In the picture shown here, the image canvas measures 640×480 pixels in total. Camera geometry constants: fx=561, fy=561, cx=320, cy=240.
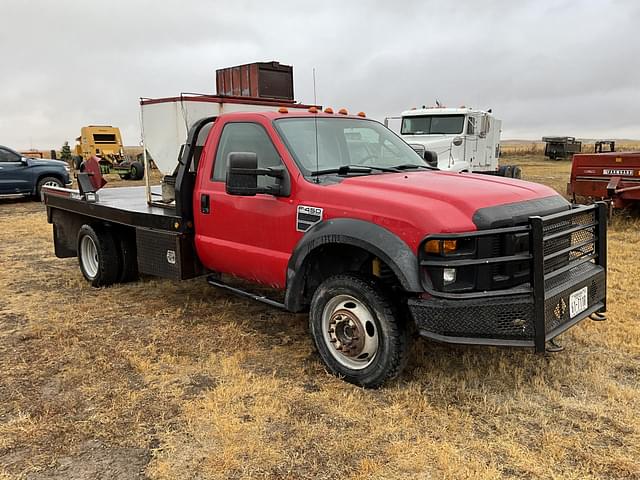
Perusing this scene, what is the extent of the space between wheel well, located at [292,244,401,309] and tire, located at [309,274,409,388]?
0.48 ft

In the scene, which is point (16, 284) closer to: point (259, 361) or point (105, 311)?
point (105, 311)

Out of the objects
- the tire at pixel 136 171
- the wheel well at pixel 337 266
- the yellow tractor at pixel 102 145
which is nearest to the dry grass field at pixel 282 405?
the wheel well at pixel 337 266

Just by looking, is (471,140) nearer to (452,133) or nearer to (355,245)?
(452,133)

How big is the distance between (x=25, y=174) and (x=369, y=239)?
1553cm

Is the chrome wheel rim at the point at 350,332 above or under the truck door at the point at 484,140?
under

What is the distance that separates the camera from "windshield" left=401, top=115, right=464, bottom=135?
1406cm

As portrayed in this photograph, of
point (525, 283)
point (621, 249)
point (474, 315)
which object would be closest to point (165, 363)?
point (474, 315)

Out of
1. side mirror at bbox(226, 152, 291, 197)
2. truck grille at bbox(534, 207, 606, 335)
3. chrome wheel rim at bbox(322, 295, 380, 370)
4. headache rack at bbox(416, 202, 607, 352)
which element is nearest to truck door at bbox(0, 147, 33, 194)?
side mirror at bbox(226, 152, 291, 197)

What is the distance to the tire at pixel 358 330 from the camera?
3703mm

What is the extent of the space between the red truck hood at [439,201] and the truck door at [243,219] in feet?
2.06

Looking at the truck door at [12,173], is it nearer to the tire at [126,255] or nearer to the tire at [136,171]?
the tire at [136,171]

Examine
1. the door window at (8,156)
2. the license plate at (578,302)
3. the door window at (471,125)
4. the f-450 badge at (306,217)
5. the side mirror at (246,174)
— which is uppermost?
the door window at (471,125)

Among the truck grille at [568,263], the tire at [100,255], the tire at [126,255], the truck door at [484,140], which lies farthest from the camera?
the truck door at [484,140]

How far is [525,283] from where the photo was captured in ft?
12.1
